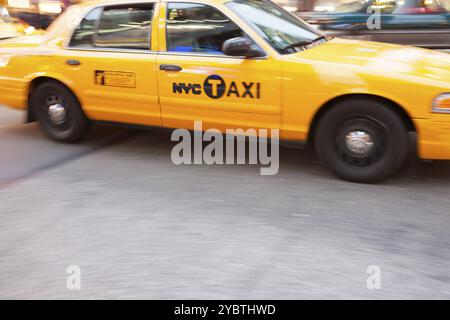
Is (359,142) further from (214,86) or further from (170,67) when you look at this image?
(170,67)

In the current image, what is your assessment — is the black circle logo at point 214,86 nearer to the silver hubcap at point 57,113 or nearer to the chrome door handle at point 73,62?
the chrome door handle at point 73,62

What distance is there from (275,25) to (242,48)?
2.19 ft

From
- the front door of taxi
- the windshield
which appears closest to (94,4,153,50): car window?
the front door of taxi

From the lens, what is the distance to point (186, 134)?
567 cm

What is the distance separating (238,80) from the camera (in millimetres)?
4652

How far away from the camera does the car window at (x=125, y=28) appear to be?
16.9ft

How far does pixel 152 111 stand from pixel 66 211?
4.73 ft

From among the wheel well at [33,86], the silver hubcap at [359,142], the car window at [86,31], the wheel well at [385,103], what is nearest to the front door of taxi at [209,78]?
the wheel well at [385,103]

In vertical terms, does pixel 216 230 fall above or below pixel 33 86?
below

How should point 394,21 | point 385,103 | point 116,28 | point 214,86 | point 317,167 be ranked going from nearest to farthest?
point 385,103 → point 214,86 → point 317,167 → point 116,28 → point 394,21

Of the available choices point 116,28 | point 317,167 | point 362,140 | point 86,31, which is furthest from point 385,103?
point 86,31

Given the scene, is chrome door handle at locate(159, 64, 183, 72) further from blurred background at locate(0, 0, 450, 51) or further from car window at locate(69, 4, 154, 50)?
blurred background at locate(0, 0, 450, 51)

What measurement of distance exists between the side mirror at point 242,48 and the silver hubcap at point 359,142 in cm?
104
